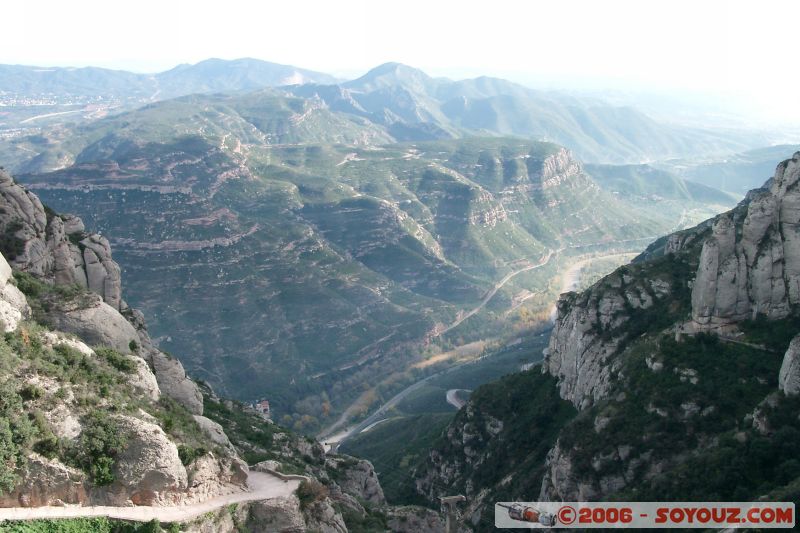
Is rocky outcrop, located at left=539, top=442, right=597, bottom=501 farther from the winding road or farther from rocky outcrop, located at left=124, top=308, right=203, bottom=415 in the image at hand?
rocky outcrop, located at left=124, top=308, right=203, bottom=415

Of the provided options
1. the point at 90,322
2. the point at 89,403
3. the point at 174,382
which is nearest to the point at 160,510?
the point at 89,403

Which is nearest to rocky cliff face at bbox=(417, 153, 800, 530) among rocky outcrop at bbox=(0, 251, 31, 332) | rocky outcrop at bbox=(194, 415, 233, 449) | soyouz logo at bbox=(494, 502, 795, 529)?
soyouz logo at bbox=(494, 502, 795, 529)

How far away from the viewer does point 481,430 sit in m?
92.2

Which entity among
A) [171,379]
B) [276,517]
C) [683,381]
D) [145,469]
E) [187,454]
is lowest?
[276,517]

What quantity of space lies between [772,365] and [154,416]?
50.8 meters

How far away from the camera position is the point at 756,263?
64.8 metres

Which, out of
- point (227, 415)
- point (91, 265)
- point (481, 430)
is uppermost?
point (91, 265)

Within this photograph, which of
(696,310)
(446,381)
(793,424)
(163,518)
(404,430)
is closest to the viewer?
(163,518)

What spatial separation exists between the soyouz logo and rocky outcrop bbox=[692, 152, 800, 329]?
23151 millimetres

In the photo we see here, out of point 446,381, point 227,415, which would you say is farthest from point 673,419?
point 446,381

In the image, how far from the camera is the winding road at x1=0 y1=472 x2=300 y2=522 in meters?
34.5

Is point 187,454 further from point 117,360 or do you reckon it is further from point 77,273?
point 77,273

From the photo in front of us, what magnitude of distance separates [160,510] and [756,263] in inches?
2195

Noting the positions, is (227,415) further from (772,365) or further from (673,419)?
(772,365)
